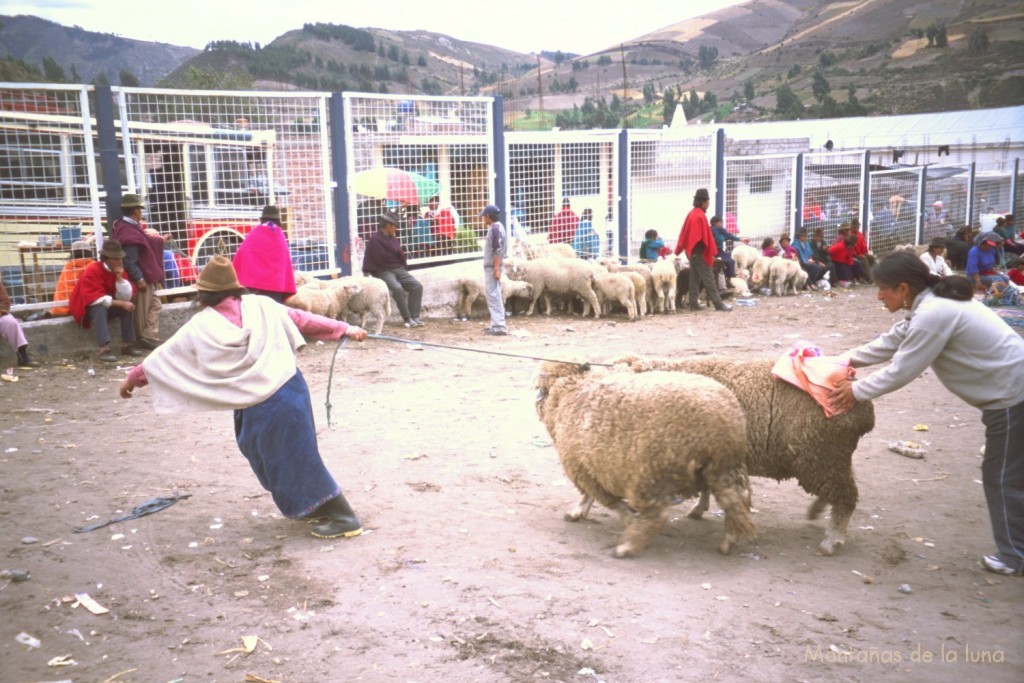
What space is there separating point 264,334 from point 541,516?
206 cm

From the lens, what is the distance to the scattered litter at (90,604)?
410cm

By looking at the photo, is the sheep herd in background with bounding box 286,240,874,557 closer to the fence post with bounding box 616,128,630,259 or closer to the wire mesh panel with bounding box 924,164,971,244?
the fence post with bounding box 616,128,630,259

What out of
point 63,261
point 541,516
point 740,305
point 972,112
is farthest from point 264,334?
point 972,112

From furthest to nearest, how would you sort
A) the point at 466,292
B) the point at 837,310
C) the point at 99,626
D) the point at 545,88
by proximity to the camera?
the point at 545,88 < the point at 837,310 < the point at 466,292 < the point at 99,626

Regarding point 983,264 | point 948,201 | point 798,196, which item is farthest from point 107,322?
point 948,201

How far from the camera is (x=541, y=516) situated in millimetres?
5430

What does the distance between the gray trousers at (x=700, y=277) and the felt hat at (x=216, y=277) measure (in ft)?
32.6

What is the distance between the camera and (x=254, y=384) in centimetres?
475

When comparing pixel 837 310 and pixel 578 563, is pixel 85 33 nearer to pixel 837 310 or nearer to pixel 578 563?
pixel 837 310

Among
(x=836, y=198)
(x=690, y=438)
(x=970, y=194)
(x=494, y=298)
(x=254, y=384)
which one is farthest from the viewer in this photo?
(x=970, y=194)

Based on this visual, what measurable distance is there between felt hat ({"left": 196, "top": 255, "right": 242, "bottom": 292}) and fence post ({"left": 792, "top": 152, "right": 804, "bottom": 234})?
16.0m

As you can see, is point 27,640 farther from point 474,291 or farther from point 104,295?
point 474,291

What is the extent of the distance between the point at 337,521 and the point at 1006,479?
12.2 ft

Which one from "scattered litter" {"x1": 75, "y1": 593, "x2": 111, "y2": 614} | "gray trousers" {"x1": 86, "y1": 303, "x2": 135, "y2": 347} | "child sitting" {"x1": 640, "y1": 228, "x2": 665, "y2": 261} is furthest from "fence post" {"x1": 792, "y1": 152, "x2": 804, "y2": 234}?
"scattered litter" {"x1": 75, "y1": 593, "x2": 111, "y2": 614}
